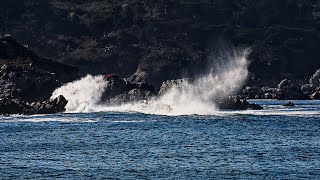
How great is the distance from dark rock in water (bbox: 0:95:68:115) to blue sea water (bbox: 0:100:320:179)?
20.3m

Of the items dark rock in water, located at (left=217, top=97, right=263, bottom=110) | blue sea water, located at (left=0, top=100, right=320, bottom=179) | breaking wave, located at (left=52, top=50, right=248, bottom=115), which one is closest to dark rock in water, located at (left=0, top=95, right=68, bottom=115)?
breaking wave, located at (left=52, top=50, right=248, bottom=115)

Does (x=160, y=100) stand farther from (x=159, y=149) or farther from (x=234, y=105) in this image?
(x=159, y=149)

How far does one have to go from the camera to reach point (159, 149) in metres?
85.5

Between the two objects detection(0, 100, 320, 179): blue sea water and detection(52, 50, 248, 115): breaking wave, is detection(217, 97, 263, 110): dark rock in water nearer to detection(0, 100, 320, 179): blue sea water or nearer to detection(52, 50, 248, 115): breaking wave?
detection(52, 50, 248, 115): breaking wave

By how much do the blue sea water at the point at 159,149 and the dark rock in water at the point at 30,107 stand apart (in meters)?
20.3

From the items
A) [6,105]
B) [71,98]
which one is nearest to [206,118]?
[6,105]

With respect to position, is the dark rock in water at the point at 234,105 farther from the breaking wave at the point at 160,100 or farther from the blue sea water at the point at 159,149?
the blue sea water at the point at 159,149

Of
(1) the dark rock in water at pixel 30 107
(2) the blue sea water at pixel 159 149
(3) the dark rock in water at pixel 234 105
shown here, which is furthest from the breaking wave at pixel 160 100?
(2) the blue sea water at pixel 159 149

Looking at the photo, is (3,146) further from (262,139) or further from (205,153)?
→ (262,139)

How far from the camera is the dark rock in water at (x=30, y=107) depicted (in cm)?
15238

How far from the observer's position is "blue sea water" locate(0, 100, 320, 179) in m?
67.4

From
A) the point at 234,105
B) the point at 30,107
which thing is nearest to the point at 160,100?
the point at 234,105

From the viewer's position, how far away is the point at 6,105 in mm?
152250

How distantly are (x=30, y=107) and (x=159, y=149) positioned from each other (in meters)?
74.5
